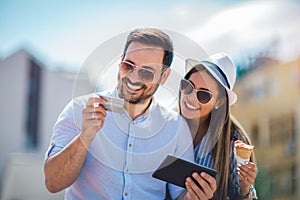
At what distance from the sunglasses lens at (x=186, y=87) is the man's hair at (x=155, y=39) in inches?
3.7

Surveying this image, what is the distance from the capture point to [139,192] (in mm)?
1436

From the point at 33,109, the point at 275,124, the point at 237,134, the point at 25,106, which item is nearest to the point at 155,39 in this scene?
the point at 237,134

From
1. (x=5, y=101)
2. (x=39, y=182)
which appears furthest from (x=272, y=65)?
(x=5, y=101)

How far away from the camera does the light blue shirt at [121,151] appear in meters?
1.40

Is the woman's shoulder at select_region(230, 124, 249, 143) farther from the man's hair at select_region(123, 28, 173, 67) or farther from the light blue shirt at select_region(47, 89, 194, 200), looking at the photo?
the man's hair at select_region(123, 28, 173, 67)

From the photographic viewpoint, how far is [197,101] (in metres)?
1.55

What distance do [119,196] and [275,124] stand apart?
9155 millimetres

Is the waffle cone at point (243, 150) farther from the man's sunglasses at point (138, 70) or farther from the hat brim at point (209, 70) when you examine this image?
the man's sunglasses at point (138, 70)

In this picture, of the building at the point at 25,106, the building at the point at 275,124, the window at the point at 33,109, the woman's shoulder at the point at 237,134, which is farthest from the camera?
the window at the point at 33,109

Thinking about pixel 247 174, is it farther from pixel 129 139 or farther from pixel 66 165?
pixel 66 165

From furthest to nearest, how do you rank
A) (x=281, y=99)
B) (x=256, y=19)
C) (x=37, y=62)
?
(x=37, y=62)
(x=281, y=99)
(x=256, y=19)

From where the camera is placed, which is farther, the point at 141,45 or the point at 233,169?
the point at 233,169

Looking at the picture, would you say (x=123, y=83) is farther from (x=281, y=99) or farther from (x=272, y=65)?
(x=281, y=99)

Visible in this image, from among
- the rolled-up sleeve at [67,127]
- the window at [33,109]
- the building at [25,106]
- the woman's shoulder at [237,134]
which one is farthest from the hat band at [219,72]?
the window at [33,109]
